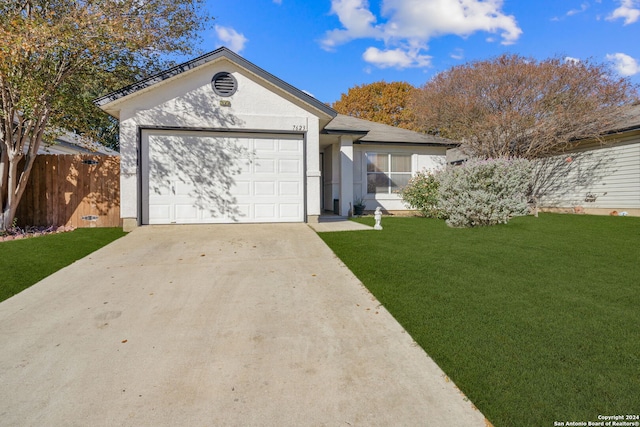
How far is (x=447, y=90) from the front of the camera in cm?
1507

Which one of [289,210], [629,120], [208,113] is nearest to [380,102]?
[629,120]

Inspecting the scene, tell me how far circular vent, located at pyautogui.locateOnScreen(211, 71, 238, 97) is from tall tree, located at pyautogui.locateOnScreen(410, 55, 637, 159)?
9700 millimetres

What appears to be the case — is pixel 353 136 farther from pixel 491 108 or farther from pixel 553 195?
pixel 553 195

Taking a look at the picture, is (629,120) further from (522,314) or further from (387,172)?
(522,314)

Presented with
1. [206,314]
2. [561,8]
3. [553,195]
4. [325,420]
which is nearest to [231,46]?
[206,314]

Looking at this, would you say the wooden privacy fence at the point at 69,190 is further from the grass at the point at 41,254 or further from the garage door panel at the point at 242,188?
the garage door panel at the point at 242,188

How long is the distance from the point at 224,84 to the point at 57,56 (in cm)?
400

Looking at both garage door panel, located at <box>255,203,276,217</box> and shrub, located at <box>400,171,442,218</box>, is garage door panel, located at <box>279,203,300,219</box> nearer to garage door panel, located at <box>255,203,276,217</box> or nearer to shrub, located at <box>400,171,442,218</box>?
garage door panel, located at <box>255,203,276,217</box>

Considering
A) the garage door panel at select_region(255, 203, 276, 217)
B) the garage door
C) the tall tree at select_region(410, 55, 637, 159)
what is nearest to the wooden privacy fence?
the garage door

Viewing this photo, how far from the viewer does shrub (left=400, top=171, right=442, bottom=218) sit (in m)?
11.6

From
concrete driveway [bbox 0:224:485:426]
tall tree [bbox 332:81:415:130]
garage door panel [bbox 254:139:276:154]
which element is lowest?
concrete driveway [bbox 0:224:485:426]

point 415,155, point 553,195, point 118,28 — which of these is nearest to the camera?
point 118,28

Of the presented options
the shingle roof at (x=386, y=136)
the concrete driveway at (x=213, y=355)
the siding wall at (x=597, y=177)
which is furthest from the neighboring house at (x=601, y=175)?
the concrete driveway at (x=213, y=355)

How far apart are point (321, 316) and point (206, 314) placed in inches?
51.3
